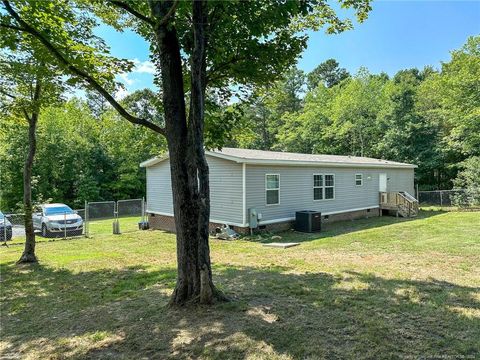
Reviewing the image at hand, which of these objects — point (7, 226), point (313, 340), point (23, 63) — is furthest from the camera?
point (7, 226)

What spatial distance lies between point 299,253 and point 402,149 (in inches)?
822

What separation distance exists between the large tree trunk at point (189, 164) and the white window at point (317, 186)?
10698mm

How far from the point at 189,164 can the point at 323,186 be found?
37.3 feet

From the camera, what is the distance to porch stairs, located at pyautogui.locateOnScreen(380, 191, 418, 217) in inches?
692

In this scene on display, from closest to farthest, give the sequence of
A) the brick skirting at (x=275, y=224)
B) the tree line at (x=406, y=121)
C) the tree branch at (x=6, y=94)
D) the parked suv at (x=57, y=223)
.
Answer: the tree branch at (x=6, y=94)
the brick skirting at (x=275, y=224)
the parked suv at (x=57, y=223)
the tree line at (x=406, y=121)

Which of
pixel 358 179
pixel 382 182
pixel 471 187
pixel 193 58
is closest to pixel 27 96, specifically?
pixel 193 58

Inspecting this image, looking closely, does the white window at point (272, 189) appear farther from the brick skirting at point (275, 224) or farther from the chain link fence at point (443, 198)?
the chain link fence at point (443, 198)

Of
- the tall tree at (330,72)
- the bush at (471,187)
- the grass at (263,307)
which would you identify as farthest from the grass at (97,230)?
the tall tree at (330,72)

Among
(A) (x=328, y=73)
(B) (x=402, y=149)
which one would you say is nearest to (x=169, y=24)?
(B) (x=402, y=149)

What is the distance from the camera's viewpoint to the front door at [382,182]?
18.9 meters

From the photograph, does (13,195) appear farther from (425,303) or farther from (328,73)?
(328,73)

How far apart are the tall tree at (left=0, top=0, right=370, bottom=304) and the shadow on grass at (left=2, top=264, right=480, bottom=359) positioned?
0.69m

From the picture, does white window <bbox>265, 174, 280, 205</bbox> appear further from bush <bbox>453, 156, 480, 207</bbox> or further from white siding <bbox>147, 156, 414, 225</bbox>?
bush <bbox>453, 156, 480, 207</bbox>

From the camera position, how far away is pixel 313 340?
3611mm
